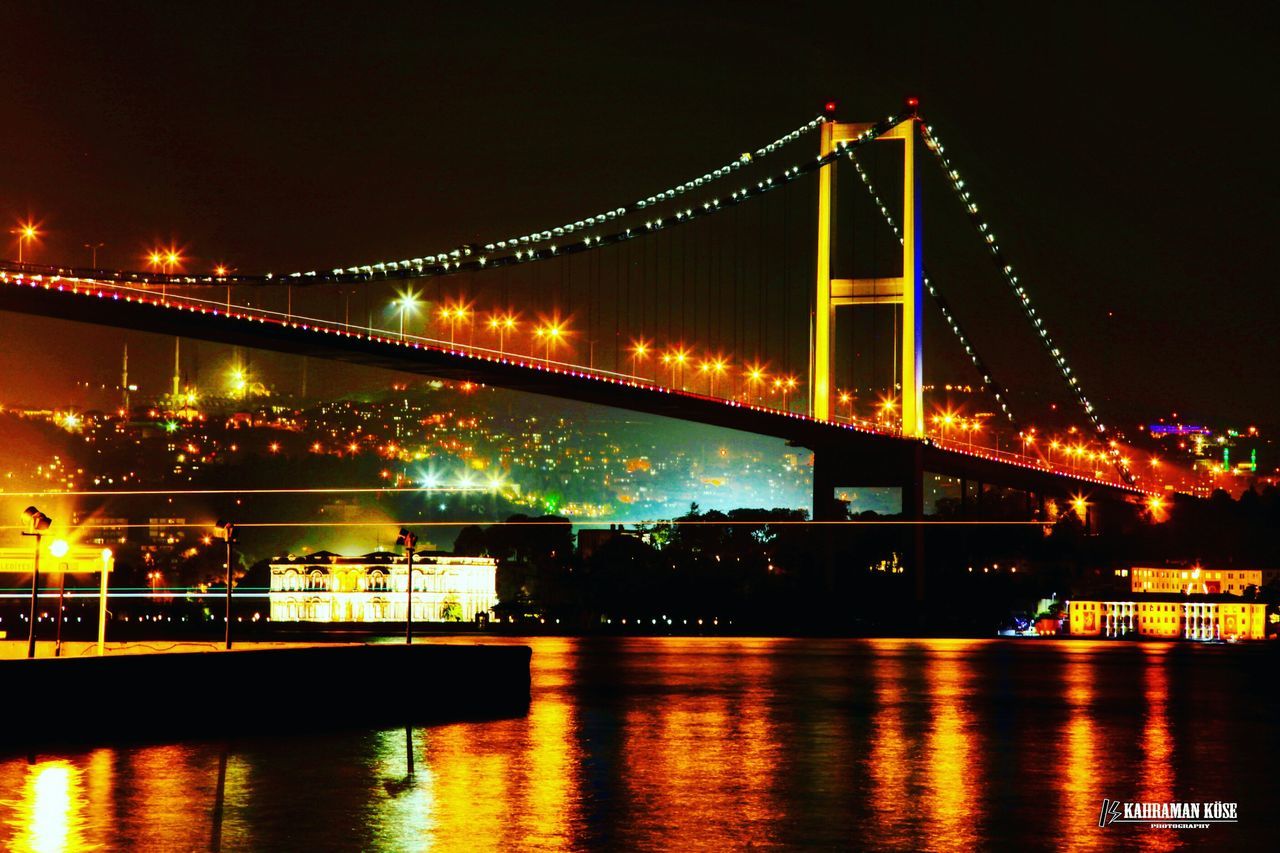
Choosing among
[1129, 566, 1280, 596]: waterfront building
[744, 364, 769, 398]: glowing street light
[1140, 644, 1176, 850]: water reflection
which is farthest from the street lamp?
[1129, 566, 1280, 596]: waterfront building

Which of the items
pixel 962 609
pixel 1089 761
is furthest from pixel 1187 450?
pixel 1089 761

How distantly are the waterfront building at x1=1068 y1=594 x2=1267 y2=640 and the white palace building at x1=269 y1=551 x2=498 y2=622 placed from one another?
105 ft

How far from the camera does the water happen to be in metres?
13.8

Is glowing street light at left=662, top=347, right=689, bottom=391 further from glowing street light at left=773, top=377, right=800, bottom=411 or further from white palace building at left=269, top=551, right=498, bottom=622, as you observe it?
white palace building at left=269, top=551, right=498, bottom=622

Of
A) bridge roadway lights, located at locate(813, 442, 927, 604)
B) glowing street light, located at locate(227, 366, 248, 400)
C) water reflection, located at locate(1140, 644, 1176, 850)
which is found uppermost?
glowing street light, located at locate(227, 366, 248, 400)

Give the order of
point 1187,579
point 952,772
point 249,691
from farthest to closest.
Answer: point 1187,579 → point 249,691 → point 952,772

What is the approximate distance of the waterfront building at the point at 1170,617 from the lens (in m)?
111

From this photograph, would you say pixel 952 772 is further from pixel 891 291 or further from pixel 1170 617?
pixel 1170 617

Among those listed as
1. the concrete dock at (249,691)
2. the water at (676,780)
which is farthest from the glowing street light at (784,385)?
the concrete dock at (249,691)

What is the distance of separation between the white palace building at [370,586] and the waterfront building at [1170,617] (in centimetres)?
3189

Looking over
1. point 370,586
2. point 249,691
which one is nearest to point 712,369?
point 249,691

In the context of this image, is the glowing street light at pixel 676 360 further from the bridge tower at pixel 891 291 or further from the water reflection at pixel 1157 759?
the water reflection at pixel 1157 759

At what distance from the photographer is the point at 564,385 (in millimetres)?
54375

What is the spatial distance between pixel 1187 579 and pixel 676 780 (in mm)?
108402
